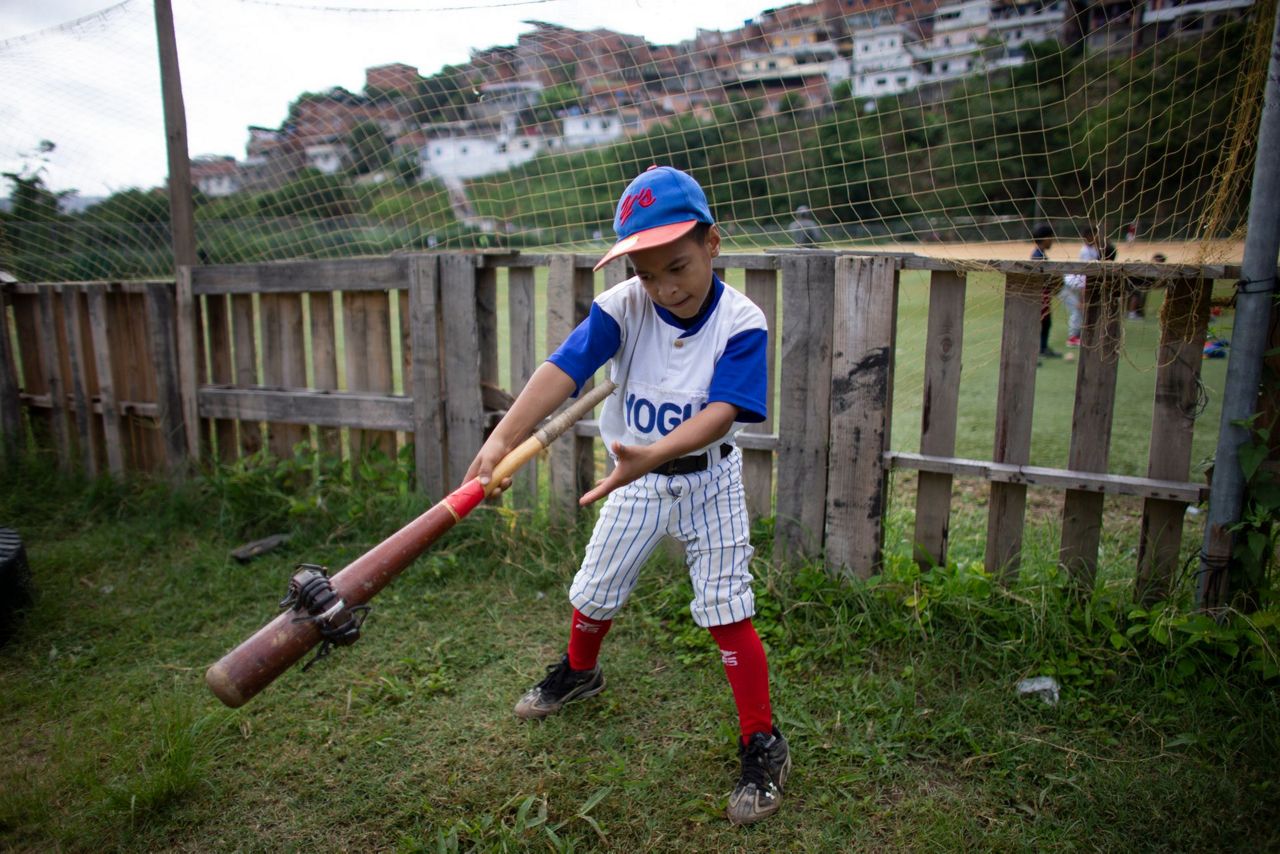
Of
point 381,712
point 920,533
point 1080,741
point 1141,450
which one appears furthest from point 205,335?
point 1141,450

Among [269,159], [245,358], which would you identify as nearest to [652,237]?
[245,358]

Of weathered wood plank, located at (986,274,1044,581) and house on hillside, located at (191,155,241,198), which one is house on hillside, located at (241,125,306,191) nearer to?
house on hillside, located at (191,155,241,198)

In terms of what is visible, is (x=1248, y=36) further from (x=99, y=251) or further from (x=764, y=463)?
(x=99, y=251)

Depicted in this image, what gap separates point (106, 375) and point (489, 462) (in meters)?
4.26

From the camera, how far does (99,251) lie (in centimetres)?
587

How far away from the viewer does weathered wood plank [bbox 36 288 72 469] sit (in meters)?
5.37

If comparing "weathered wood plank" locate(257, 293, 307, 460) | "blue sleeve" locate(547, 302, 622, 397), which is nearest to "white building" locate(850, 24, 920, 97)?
"blue sleeve" locate(547, 302, 622, 397)

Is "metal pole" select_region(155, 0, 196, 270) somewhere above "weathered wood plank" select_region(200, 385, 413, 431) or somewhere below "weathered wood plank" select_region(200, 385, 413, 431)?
above

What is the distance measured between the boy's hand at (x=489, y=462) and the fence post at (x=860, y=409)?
171 cm

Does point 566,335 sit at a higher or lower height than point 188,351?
higher

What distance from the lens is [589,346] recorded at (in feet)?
8.09

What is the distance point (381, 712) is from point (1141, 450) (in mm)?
5705

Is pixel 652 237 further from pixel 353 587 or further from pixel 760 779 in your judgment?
pixel 760 779

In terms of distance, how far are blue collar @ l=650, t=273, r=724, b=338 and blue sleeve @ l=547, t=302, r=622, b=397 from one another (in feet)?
0.51
